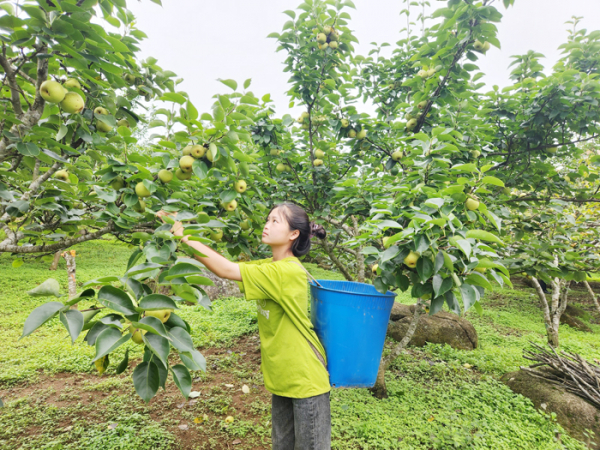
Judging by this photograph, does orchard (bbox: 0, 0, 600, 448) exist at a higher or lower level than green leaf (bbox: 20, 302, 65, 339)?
higher

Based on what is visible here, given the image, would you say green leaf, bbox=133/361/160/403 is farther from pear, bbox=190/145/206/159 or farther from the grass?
the grass

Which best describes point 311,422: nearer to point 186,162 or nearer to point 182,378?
point 182,378

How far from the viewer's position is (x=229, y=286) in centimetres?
739

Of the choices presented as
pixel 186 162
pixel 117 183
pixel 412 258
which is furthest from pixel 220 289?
pixel 412 258

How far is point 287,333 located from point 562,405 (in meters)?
2.83

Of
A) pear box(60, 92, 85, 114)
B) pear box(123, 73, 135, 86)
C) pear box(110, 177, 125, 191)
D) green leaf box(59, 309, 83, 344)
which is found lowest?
green leaf box(59, 309, 83, 344)

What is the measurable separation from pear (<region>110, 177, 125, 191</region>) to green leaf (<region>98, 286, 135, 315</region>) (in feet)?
3.22

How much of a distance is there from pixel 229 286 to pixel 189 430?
Result: 16.1 ft

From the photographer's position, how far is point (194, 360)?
0.89m

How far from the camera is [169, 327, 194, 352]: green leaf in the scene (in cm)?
84

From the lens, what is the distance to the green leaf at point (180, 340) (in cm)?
84

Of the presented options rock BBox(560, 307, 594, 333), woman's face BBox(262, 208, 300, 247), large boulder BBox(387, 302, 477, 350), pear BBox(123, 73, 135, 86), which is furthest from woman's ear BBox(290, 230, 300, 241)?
rock BBox(560, 307, 594, 333)

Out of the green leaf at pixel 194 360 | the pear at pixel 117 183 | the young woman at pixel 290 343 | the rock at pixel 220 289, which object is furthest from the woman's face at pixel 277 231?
the rock at pixel 220 289

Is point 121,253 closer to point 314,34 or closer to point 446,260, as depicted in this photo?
point 314,34
